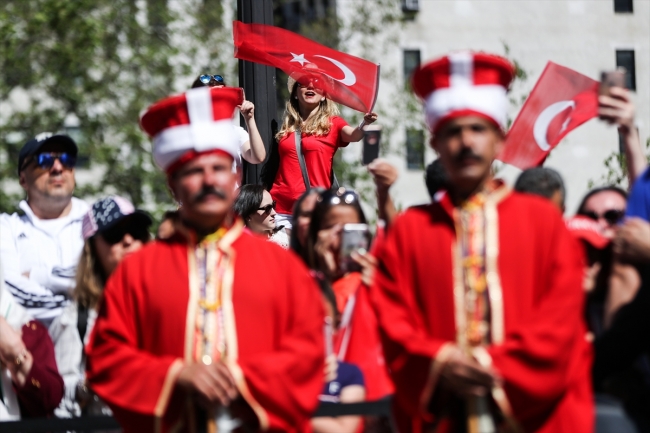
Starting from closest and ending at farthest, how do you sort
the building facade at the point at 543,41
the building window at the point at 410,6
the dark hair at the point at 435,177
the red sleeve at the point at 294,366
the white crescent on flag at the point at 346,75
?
the red sleeve at the point at 294,366 < the dark hair at the point at 435,177 < the white crescent on flag at the point at 346,75 < the building facade at the point at 543,41 < the building window at the point at 410,6

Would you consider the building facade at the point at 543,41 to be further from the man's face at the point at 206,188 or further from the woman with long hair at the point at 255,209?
the man's face at the point at 206,188

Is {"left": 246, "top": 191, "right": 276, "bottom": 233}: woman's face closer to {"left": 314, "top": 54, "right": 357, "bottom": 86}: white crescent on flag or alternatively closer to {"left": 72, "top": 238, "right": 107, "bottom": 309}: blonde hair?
{"left": 314, "top": 54, "right": 357, "bottom": 86}: white crescent on flag

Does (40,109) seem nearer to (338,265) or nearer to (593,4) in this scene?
(593,4)

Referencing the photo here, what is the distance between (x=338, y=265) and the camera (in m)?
5.56

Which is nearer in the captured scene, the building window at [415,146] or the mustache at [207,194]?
the mustache at [207,194]

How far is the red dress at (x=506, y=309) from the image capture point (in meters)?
4.32

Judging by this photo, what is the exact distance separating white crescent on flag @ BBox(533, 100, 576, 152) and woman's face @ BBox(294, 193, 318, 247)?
4.46 feet

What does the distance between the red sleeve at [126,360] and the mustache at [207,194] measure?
0.33m

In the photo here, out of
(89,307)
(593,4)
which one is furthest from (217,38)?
(89,307)

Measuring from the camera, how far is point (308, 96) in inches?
329

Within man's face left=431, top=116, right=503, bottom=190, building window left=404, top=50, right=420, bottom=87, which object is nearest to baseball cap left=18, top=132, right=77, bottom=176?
man's face left=431, top=116, right=503, bottom=190

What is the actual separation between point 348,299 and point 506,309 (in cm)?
115

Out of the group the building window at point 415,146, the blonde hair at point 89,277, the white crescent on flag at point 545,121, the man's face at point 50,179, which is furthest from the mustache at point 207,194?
the building window at point 415,146

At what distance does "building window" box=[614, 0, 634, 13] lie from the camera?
32.5 metres
